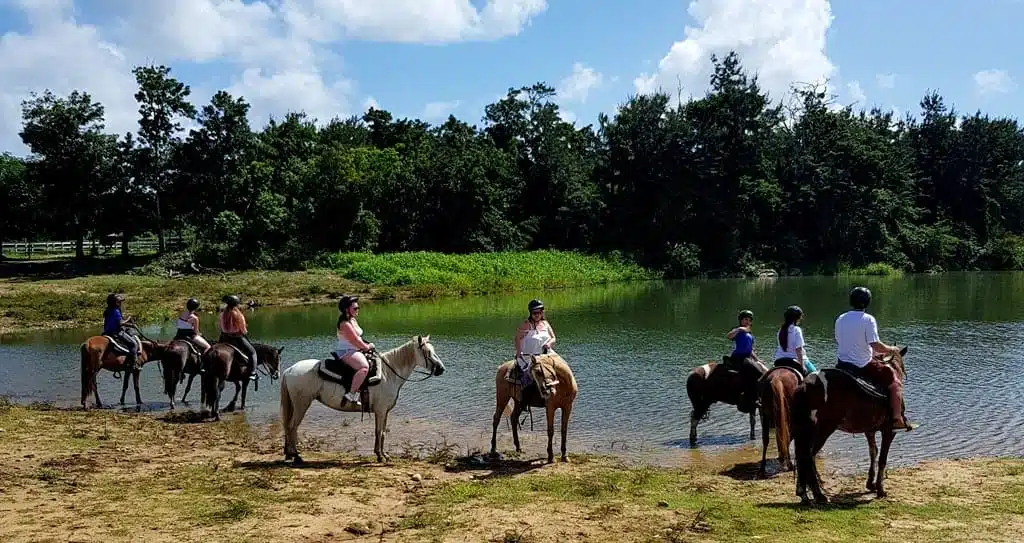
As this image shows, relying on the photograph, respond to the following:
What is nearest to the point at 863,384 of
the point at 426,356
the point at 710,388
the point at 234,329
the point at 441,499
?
the point at 710,388

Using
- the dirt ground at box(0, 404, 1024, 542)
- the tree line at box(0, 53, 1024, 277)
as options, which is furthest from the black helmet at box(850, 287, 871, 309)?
the tree line at box(0, 53, 1024, 277)

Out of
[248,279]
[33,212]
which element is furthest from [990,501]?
[33,212]

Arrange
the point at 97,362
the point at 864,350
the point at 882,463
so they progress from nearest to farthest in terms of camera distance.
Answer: the point at 864,350
the point at 882,463
the point at 97,362

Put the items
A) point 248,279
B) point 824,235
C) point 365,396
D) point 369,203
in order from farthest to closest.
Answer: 1. point 824,235
2. point 369,203
3. point 248,279
4. point 365,396

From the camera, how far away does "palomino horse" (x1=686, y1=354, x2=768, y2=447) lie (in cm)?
1368

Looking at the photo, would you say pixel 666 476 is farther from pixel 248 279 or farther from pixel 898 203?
pixel 898 203

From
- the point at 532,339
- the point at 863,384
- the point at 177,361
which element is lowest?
the point at 177,361

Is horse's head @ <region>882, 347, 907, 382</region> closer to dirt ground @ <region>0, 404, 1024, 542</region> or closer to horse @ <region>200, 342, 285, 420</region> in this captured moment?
dirt ground @ <region>0, 404, 1024, 542</region>

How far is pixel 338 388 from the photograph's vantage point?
11844mm

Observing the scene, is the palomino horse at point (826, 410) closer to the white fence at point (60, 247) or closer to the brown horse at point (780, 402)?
the brown horse at point (780, 402)

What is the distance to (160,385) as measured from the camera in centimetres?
1964

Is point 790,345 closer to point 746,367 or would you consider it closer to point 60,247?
point 746,367

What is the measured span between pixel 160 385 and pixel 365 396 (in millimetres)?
10209

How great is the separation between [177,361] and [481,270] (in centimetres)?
3894
